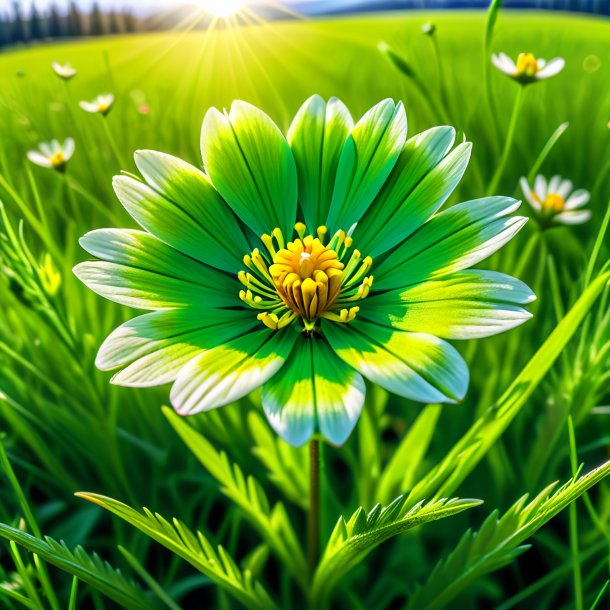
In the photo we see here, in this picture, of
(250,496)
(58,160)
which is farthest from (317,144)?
(58,160)

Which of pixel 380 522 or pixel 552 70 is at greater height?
pixel 552 70

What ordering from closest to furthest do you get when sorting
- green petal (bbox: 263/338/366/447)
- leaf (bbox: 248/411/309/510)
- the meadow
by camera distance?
green petal (bbox: 263/338/366/447) → the meadow → leaf (bbox: 248/411/309/510)

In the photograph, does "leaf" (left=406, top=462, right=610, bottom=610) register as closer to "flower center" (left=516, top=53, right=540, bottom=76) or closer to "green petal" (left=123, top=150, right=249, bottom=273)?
"green petal" (left=123, top=150, right=249, bottom=273)

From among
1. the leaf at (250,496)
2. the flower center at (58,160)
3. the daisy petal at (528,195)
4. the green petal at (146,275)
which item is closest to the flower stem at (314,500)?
the leaf at (250,496)

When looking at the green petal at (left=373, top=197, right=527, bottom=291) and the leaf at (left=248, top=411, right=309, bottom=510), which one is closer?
the green petal at (left=373, top=197, right=527, bottom=291)

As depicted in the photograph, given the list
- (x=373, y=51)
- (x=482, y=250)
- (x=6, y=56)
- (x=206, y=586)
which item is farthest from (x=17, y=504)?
(x=373, y=51)

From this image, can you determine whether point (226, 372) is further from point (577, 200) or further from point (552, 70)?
point (577, 200)

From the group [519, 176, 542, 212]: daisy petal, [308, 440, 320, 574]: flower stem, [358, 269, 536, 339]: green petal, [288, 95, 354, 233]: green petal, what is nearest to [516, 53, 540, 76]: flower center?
[519, 176, 542, 212]: daisy petal

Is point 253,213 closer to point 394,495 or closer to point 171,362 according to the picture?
point 171,362
